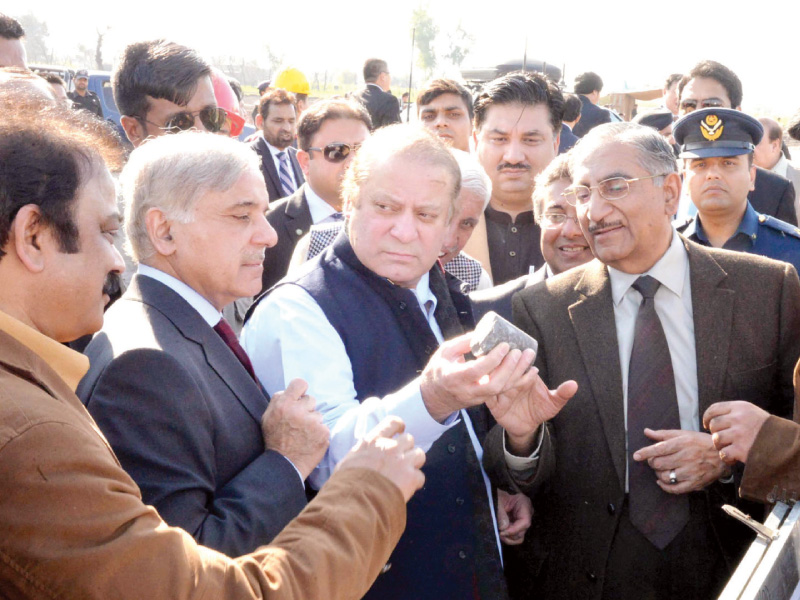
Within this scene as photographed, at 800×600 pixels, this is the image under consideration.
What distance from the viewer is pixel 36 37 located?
74.5 metres

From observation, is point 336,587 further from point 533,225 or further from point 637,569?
point 533,225

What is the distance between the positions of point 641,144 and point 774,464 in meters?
1.20

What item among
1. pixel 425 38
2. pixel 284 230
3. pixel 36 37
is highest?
pixel 284 230

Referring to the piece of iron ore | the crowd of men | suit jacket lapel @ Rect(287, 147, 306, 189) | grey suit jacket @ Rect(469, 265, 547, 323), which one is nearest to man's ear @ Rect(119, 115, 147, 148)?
the crowd of men

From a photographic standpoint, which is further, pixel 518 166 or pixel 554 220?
pixel 518 166

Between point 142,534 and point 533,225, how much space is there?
3296mm

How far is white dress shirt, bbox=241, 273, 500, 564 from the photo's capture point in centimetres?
202

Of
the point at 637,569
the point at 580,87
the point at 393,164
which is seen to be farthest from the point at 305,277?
the point at 580,87

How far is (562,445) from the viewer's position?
2590 millimetres

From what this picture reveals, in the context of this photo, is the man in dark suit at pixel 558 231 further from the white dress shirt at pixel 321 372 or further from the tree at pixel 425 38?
the tree at pixel 425 38

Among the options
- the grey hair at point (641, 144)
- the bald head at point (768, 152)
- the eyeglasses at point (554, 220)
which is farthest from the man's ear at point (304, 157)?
the bald head at point (768, 152)

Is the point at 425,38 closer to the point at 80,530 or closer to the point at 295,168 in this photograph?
the point at 295,168

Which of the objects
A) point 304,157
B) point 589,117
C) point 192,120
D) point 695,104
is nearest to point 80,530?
point 192,120

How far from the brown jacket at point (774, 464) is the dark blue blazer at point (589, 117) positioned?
302 inches
